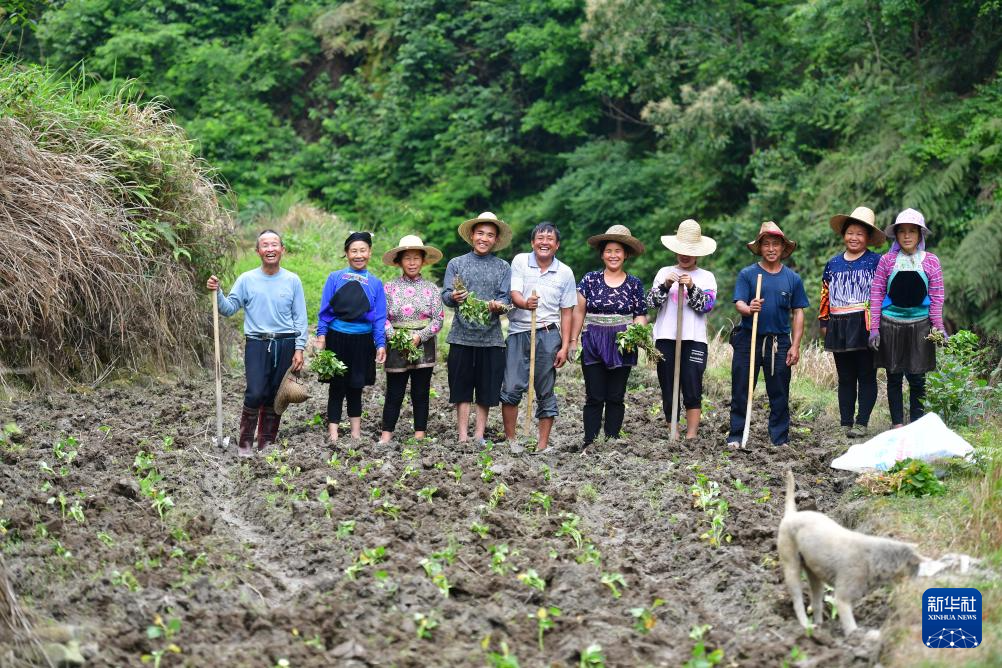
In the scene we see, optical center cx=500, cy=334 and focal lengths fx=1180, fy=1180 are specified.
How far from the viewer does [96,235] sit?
1150 centimetres

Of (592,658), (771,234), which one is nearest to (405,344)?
(771,234)

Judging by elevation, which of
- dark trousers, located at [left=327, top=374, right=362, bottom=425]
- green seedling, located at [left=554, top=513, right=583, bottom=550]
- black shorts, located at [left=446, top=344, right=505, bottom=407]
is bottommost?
green seedling, located at [left=554, top=513, right=583, bottom=550]

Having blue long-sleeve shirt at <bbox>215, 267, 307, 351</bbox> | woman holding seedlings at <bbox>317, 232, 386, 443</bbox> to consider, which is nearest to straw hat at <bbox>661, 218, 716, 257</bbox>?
woman holding seedlings at <bbox>317, 232, 386, 443</bbox>

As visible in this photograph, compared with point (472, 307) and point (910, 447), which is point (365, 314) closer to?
point (472, 307)

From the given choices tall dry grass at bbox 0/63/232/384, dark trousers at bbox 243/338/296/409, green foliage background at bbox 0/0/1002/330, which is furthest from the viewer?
green foliage background at bbox 0/0/1002/330

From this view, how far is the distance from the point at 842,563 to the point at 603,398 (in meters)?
4.22

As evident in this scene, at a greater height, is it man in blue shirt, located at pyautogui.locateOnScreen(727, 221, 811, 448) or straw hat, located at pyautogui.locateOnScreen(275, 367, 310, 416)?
man in blue shirt, located at pyautogui.locateOnScreen(727, 221, 811, 448)

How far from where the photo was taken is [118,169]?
1227cm

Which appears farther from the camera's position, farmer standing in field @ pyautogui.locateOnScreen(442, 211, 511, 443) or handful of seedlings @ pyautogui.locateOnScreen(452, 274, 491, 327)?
farmer standing in field @ pyautogui.locateOnScreen(442, 211, 511, 443)

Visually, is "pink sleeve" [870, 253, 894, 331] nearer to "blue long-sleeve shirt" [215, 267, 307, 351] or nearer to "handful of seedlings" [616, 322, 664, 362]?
"handful of seedlings" [616, 322, 664, 362]

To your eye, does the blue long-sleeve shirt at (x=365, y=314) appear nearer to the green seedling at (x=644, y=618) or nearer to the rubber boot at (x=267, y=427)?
the rubber boot at (x=267, y=427)

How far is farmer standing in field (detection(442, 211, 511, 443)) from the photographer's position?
31.5 ft

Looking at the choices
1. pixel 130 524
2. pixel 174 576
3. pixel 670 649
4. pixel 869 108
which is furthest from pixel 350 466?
pixel 869 108

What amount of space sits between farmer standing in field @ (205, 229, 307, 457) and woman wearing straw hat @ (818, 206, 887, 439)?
4.41m
